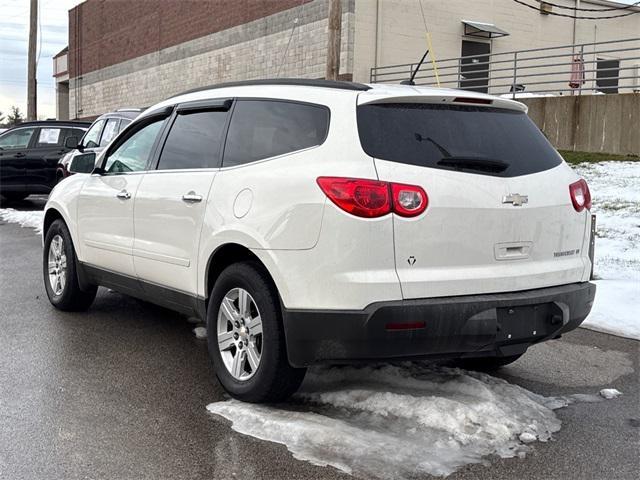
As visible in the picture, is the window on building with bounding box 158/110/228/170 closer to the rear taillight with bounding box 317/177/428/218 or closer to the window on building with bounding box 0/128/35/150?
the rear taillight with bounding box 317/177/428/218

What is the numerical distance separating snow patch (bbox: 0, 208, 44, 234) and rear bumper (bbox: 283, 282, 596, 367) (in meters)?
9.81

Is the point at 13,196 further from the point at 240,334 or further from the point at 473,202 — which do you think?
the point at 473,202

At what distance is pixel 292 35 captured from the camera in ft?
79.8

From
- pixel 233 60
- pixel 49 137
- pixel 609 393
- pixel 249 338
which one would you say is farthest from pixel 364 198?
pixel 233 60

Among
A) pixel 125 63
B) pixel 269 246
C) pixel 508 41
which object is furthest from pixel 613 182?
pixel 125 63

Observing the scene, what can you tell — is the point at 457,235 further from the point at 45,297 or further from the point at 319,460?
the point at 45,297

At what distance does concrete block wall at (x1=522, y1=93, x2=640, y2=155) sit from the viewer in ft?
48.8

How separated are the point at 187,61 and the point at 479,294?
29160mm

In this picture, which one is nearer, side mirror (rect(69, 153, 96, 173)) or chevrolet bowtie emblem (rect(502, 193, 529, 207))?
chevrolet bowtie emblem (rect(502, 193, 529, 207))

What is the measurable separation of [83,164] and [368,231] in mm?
3512

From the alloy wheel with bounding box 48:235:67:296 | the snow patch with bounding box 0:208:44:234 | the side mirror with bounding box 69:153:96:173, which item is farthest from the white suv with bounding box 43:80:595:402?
the snow patch with bounding box 0:208:44:234

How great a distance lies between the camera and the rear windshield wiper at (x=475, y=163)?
3.90 meters

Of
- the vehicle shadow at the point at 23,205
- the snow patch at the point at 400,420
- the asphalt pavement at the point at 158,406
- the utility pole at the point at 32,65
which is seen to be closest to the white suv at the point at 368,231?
the snow patch at the point at 400,420

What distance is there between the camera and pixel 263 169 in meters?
4.22
